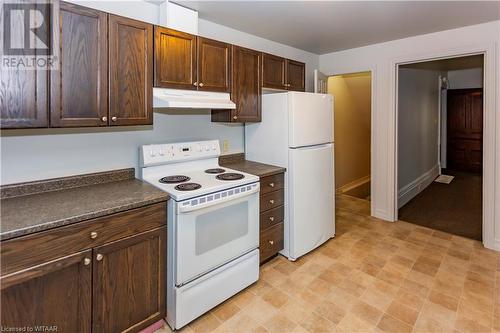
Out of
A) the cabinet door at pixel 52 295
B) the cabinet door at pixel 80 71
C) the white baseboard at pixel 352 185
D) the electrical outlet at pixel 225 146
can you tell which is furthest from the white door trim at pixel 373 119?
the cabinet door at pixel 52 295

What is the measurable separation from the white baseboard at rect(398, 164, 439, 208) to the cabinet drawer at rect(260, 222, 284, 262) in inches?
103

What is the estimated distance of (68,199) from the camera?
1694 millimetres

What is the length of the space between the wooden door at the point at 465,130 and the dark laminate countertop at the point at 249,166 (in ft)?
20.6

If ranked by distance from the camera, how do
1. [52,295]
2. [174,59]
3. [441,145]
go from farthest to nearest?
[441,145] < [174,59] < [52,295]

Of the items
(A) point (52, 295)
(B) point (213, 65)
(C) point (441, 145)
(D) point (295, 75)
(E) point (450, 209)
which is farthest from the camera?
(C) point (441, 145)

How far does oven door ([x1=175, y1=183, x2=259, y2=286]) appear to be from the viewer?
1811 mm

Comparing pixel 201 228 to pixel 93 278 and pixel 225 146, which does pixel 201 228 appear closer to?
pixel 93 278

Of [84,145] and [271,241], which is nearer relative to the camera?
[84,145]

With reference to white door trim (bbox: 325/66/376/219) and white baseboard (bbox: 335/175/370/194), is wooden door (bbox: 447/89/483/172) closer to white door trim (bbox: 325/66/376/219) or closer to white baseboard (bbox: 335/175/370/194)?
white baseboard (bbox: 335/175/370/194)

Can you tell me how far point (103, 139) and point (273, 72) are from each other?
1730 millimetres

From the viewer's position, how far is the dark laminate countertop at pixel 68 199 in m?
1.35

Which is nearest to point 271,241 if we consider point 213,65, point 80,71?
point 213,65

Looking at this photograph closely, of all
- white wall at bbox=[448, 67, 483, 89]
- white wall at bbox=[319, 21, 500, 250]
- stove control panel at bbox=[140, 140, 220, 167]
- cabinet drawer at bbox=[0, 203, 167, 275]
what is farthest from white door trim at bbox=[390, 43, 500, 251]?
white wall at bbox=[448, 67, 483, 89]

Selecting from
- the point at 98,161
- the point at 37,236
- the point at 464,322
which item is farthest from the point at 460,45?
the point at 37,236
